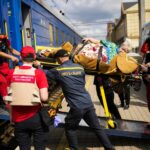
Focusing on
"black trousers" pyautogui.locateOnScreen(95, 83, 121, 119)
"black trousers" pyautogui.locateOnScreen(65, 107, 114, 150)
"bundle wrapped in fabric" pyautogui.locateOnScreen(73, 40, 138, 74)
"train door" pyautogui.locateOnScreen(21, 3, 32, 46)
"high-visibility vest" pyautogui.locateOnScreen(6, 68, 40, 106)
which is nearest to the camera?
"high-visibility vest" pyautogui.locateOnScreen(6, 68, 40, 106)

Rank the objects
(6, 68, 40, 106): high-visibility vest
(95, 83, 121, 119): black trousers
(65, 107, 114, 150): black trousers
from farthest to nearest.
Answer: (95, 83, 121, 119): black trousers
(65, 107, 114, 150): black trousers
(6, 68, 40, 106): high-visibility vest

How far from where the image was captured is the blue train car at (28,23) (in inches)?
309

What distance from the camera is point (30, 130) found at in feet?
14.7

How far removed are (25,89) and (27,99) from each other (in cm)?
11

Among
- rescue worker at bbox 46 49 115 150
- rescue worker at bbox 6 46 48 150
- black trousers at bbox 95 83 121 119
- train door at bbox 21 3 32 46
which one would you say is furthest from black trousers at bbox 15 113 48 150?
train door at bbox 21 3 32 46

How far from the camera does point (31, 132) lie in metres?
4.53

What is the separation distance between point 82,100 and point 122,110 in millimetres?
4341

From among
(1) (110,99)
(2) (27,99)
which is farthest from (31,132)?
(1) (110,99)

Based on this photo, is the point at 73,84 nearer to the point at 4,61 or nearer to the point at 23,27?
the point at 4,61

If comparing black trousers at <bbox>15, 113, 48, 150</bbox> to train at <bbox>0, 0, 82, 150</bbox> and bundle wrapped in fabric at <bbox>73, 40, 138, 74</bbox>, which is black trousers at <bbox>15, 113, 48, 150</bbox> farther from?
train at <bbox>0, 0, 82, 150</bbox>

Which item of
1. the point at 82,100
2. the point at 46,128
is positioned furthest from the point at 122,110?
the point at 46,128

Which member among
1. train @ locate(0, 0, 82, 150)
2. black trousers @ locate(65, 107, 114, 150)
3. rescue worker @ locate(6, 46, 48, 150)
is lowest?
black trousers @ locate(65, 107, 114, 150)

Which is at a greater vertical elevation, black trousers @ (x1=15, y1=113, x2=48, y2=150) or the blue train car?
the blue train car

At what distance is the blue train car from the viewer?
785 centimetres
